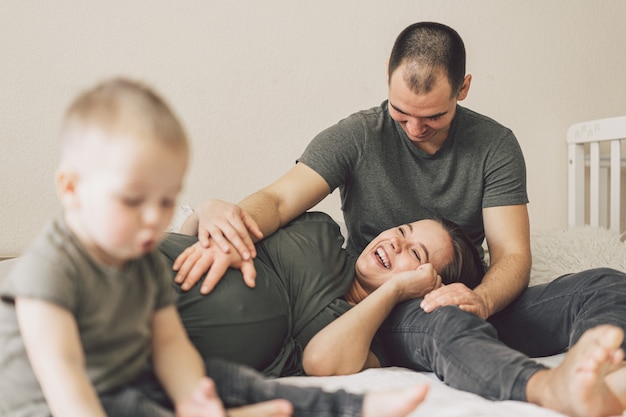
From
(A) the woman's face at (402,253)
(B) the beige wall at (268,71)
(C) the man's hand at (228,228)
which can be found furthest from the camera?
(B) the beige wall at (268,71)

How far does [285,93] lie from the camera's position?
2064 millimetres

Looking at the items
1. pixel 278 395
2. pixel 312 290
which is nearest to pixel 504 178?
pixel 312 290

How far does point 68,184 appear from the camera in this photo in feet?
2.38

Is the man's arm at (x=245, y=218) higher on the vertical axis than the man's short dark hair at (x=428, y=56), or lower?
lower

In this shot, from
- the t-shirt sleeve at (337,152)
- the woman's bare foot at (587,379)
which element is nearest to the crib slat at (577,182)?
the t-shirt sleeve at (337,152)

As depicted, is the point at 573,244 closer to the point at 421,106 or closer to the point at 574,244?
the point at 574,244

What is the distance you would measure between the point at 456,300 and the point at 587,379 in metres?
0.42

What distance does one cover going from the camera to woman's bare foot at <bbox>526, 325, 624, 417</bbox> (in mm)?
887

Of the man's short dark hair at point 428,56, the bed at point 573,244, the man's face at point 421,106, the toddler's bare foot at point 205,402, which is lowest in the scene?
the bed at point 573,244

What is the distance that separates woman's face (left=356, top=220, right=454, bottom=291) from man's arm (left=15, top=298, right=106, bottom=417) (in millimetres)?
781

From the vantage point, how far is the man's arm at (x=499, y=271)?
4.31ft

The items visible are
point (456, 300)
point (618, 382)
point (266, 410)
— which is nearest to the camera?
point (266, 410)

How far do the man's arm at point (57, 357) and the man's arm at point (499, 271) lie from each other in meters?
0.73

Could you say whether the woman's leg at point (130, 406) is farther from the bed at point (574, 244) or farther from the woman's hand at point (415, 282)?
the woman's hand at point (415, 282)
